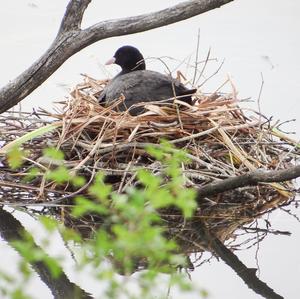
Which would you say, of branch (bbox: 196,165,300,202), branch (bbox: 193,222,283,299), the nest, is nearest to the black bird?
the nest

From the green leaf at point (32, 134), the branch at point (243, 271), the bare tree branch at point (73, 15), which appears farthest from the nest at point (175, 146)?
the bare tree branch at point (73, 15)

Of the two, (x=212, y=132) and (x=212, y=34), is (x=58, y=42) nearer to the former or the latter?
(x=212, y=132)

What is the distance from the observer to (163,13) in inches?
217

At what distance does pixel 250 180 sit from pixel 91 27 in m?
1.18

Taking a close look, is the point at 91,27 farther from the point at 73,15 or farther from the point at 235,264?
the point at 235,264

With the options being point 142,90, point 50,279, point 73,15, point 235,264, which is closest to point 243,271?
point 235,264

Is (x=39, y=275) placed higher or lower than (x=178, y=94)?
lower

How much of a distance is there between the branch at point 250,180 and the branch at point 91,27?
90cm

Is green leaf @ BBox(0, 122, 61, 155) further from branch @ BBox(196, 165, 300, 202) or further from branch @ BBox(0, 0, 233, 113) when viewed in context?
branch @ BBox(196, 165, 300, 202)

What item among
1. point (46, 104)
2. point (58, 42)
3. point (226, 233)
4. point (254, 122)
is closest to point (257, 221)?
point (226, 233)

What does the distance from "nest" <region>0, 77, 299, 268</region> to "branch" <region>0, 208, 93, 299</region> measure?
27cm

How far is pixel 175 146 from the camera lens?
6.14 metres

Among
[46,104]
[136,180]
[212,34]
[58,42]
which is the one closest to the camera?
[58,42]

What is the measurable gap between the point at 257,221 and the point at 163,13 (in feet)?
4.48
